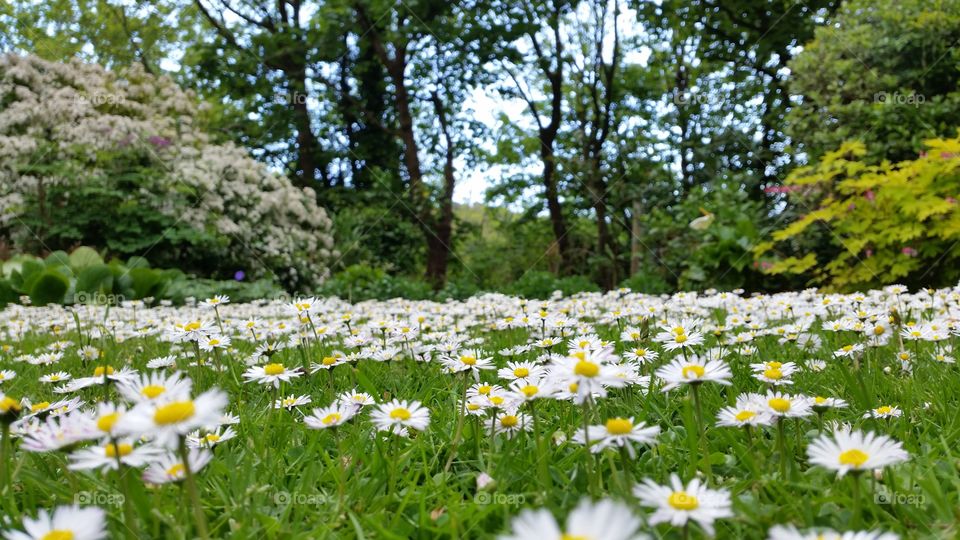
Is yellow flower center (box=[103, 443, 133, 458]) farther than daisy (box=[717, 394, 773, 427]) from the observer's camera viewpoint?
No

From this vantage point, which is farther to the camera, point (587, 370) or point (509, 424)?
point (509, 424)

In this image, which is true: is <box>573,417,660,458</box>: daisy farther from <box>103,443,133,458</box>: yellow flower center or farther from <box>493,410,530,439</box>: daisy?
<box>103,443,133,458</box>: yellow flower center

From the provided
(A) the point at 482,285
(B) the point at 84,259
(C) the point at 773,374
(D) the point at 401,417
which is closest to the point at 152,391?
(D) the point at 401,417

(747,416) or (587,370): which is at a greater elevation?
(587,370)

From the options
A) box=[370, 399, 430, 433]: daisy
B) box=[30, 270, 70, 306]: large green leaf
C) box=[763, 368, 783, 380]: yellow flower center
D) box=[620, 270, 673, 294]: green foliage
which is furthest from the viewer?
box=[620, 270, 673, 294]: green foliage

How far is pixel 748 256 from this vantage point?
6.71 meters

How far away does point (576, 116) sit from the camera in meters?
12.5

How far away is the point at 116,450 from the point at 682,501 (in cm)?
69

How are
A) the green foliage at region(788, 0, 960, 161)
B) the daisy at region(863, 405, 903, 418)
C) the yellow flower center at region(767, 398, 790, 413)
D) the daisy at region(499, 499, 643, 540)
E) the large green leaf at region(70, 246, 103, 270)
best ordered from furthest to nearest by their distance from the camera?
the large green leaf at region(70, 246, 103, 270) < the green foliage at region(788, 0, 960, 161) < the daisy at region(863, 405, 903, 418) < the yellow flower center at region(767, 398, 790, 413) < the daisy at region(499, 499, 643, 540)

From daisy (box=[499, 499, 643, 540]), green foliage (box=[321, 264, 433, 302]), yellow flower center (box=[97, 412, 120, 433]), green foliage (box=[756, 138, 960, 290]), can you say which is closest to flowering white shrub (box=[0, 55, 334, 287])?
green foliage (box=[321, 264, 433, 302])

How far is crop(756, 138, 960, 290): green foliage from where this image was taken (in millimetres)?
4883

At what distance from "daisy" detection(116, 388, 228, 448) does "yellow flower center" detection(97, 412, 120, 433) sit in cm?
5

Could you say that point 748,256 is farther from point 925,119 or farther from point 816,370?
point 816,370

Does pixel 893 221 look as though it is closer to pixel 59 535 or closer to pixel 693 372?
pixel 693 372
